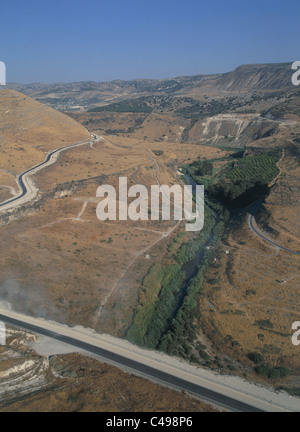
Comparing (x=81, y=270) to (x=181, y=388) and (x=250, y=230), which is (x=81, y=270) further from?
(x=250, y=230)

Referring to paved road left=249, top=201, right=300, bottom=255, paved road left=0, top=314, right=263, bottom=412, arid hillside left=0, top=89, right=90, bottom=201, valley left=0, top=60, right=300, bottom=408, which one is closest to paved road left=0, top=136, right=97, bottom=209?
valley left=0, top=60, right=300, bottom=408

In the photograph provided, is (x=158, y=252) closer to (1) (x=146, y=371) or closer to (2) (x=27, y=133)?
(1) (x=146, y=371)

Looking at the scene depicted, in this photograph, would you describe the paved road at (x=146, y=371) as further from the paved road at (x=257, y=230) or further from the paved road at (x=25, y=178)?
the paved road at (x=257, y=230)

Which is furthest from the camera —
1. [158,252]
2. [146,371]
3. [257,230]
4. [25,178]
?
[25,178]

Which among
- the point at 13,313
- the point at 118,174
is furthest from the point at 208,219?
the point at 13,313

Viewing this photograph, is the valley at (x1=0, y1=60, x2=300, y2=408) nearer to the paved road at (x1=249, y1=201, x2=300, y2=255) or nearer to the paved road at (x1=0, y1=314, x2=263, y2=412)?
the paved road at (x1=249, y1=201, x2=300, y2=255)

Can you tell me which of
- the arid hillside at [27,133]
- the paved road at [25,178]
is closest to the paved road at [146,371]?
the paved road at [25,178]

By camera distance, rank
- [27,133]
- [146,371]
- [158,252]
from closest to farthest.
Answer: [146,371], [158,252], [27,133]

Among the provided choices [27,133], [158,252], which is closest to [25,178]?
[27,133]
